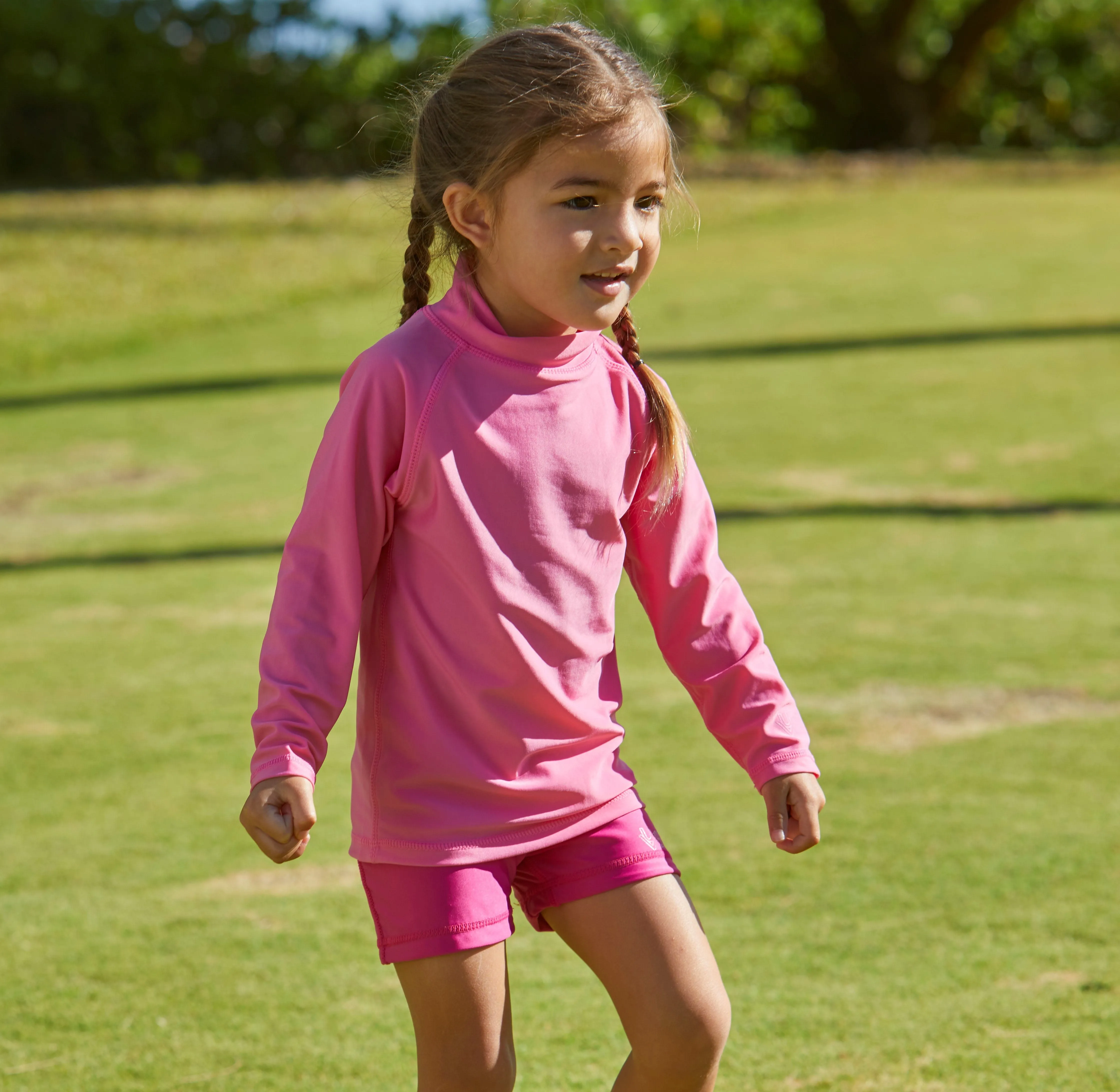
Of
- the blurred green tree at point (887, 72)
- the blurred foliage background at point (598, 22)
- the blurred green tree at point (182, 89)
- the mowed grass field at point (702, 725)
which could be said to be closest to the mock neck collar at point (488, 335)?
the mowed grass field at point (702, 725)

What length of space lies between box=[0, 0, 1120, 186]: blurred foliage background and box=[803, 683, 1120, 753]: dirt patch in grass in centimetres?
1328

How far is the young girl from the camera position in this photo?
2023 millimetres

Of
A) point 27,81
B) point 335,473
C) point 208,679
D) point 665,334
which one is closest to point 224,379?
point 665,334

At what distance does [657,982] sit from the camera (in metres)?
2.02

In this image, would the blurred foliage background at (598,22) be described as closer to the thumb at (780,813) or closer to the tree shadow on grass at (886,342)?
the tree shadow on grass at (886,342)

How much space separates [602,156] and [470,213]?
0.19 metres

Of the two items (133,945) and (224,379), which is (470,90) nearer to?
(133,945)

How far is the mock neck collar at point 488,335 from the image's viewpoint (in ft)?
6.92

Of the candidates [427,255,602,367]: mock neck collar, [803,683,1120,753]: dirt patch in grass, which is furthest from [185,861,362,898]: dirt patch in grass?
[427,255,602,367]: mock neck collar

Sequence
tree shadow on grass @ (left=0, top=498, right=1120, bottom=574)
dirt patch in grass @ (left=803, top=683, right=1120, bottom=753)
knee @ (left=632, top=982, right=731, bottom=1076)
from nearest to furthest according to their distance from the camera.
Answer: knee @ (left=632, top=982, right=731, bottom=1076) < dirt patch in grass @ (left=803, top=683, right=1120, bottom=753) < tree shadow on grass @ (left=0, top=498, right=1120, bottom=574)

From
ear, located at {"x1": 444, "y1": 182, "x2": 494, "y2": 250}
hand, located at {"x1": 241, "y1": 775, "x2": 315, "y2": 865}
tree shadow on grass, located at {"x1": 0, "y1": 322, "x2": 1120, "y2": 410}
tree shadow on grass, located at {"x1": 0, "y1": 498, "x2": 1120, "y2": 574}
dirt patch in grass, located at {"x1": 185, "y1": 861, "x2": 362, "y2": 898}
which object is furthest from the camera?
tree shadow on grass, located at {"x1": 0, "y1": 322, "x2": 1120, "y2": 410}

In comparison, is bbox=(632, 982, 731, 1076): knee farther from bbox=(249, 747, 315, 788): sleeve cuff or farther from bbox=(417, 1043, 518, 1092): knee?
bbox=(249, 747, 315, 788): sleeve cuff

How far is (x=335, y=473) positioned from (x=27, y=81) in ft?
61.8

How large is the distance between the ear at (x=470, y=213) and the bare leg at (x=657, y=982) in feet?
2.72
